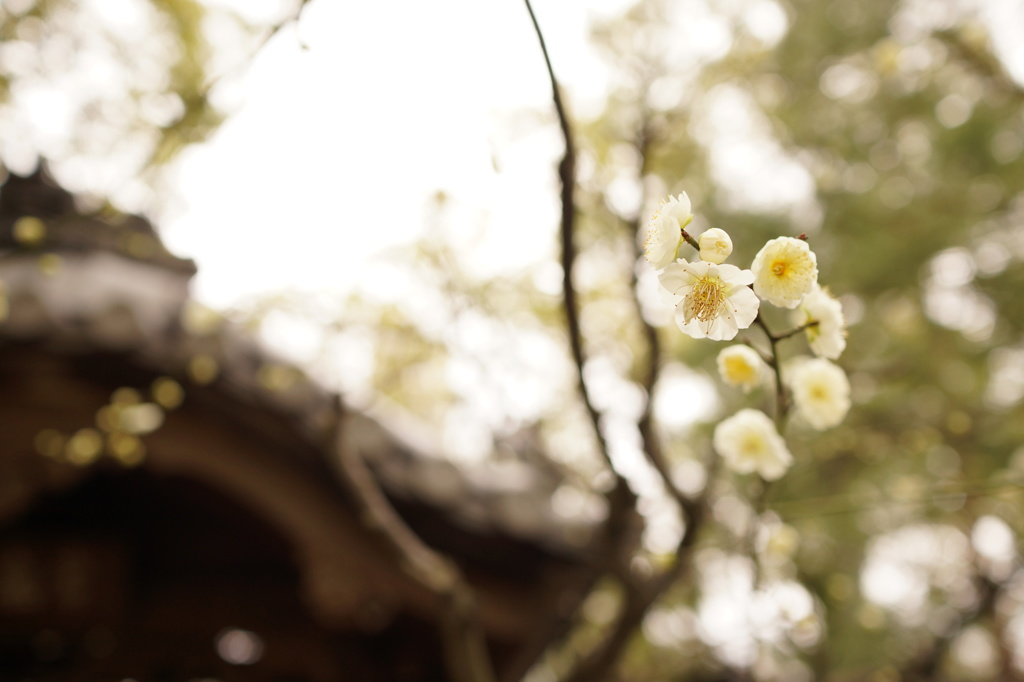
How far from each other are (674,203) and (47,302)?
9.03 ft

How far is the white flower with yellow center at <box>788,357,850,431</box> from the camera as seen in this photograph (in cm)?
133

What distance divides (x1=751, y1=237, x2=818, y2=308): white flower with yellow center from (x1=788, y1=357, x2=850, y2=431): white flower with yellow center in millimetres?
498

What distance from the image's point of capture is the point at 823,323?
3.54 feet

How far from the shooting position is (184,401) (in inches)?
111

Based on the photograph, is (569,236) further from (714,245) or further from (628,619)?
(628,619)

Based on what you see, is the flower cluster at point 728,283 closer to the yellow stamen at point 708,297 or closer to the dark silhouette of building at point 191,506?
the yellow stamen at point 708,297

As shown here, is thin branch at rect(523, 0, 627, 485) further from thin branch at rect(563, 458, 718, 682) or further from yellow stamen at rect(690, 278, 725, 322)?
thin branch at rect(563, 458, 718, 682)

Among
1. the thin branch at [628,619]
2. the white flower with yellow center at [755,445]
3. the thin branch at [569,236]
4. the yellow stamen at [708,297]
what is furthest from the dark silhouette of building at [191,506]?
the yellow stamen at [708,297]

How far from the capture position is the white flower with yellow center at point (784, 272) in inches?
36.0

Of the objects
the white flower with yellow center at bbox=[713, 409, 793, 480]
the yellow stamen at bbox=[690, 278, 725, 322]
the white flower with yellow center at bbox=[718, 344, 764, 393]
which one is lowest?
the white flower with yellow center at bbox=[713, 409, 793, 480]

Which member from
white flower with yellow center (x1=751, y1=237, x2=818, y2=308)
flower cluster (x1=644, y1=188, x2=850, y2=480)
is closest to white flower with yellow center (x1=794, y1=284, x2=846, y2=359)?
flower cluster (x1=644, y1=188, x2=850, y2=480)

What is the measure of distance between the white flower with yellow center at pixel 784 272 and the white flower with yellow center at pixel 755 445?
0.48 metres

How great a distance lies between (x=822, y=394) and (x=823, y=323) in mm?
341

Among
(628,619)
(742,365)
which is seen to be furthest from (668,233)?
(628,619)
